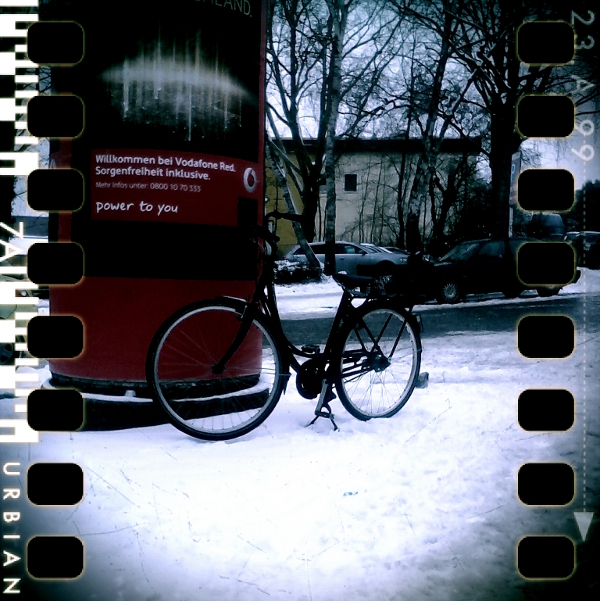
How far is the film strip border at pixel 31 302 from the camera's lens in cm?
193

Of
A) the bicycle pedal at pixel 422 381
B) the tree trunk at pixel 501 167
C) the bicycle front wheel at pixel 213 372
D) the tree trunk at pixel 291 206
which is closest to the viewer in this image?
the bicycle front wheel at pixel 213 372

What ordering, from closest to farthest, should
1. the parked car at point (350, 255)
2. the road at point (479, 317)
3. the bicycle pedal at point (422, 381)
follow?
the bicycle pedal at point (422, 381)
the road at point (479, 317)
the parked car at point (350, 255)

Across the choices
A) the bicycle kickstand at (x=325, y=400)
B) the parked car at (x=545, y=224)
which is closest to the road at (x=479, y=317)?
the parked car at (x=545, y=224)

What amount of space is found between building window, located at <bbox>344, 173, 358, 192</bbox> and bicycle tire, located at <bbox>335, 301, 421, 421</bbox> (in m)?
40.5

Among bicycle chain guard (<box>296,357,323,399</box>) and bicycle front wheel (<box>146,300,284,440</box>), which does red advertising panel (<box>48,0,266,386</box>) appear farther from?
bicycle chain guard (<box>296,357,323,399</box>)

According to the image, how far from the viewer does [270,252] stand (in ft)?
12.4

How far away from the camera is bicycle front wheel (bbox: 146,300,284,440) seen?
348cm

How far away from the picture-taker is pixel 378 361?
4043 millimetres

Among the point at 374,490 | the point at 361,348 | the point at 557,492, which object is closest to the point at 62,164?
the point at 361,348

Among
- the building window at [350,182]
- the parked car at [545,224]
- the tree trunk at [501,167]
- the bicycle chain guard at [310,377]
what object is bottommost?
the bicycle chain guard at [310,377]

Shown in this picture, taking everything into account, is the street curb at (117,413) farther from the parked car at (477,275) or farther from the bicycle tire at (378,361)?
the parked car at (477,275)

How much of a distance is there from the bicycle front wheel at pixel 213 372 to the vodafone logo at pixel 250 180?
2.99ft

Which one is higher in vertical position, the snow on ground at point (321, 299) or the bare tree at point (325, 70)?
the bare tree at point (325, 70)

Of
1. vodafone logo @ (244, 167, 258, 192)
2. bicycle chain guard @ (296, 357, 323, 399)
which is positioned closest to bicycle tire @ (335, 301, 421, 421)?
bicycle chain guard @ (296, 357, 323, 399)
